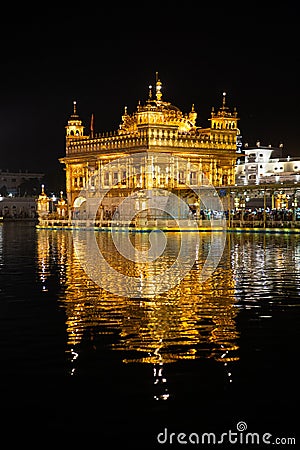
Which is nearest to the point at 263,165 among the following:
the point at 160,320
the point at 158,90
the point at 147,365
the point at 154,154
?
the point at 158,90

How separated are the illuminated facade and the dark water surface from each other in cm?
5186

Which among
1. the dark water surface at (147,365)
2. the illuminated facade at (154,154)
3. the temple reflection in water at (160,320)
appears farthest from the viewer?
the illuminated facade at (154,154)

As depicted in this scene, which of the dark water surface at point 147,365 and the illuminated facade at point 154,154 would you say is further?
the illuminated facade at point 154,154

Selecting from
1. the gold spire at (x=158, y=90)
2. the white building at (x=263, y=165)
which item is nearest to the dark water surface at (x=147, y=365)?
the gold spire at (x=158, y=90)

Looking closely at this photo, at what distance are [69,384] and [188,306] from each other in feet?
23.4

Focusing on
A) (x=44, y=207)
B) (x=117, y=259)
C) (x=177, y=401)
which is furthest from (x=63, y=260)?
(x=44, y=207)

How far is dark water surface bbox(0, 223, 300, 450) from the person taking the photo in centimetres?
980

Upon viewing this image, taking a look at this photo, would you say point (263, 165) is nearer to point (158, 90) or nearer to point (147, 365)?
point (158, 90)

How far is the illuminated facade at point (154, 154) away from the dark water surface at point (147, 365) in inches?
2042

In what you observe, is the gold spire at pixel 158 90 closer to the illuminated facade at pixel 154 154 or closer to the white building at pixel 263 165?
the illuminated facade at pixel 154 154

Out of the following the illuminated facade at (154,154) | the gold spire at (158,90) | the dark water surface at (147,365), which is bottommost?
the dark water surface at (147,365)

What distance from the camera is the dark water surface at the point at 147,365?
9797 millimetres

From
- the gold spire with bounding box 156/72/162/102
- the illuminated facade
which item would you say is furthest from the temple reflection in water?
the gold spire with bounding box 156/72/162/102

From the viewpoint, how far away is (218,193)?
234 feet
